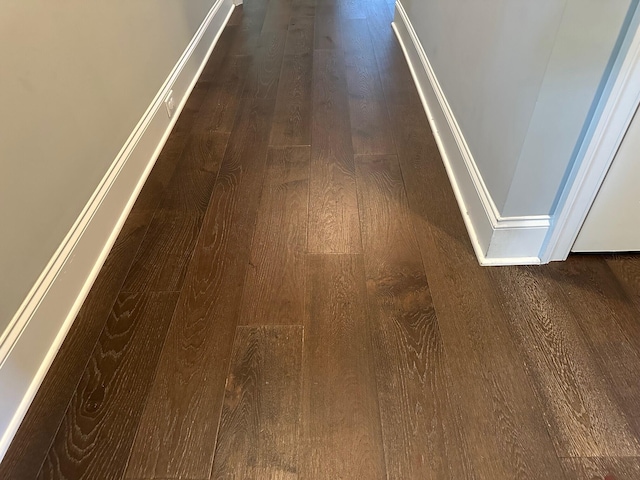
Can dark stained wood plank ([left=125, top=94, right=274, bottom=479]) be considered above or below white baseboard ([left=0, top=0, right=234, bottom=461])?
below

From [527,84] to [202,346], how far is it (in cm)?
116

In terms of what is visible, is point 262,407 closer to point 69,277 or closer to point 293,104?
point 69,277

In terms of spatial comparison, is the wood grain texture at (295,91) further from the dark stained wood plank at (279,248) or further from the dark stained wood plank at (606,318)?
the dark stained wood plank at (606,318)

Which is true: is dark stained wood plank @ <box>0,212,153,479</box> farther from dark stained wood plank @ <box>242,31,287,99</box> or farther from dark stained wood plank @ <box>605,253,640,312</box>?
dark stained wood plank @ <box>605,253,640,312</box>

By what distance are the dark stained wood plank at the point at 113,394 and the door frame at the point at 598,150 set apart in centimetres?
123

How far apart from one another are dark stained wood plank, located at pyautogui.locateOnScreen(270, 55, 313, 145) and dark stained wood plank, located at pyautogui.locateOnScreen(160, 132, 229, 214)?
282 millimetres

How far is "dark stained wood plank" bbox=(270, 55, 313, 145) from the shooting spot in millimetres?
2277

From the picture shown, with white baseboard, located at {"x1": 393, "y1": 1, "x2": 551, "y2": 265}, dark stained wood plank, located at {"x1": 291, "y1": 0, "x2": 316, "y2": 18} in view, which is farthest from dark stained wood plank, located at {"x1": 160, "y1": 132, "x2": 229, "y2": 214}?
dark stained wood plank, located at {"x1": 291, "y1": 0, "x2": 316, "y2": 18}

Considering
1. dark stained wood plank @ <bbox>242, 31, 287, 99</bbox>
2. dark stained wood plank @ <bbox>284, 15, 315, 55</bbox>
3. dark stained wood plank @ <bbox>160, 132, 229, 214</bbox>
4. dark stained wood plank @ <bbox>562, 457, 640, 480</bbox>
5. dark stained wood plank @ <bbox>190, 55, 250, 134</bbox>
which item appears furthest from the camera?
dark stained wood plank @ <bbox>284, 15, 315, 55</bbox>

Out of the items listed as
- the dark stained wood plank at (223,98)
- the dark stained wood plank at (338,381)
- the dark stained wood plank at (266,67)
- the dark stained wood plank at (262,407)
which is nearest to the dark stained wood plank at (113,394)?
the dark stained wood plank at (262,407)

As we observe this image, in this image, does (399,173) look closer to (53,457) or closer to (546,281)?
(546,281)

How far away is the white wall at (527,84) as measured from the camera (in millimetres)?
1087

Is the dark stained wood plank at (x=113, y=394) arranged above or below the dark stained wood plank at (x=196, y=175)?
above

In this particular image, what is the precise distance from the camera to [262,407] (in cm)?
121
